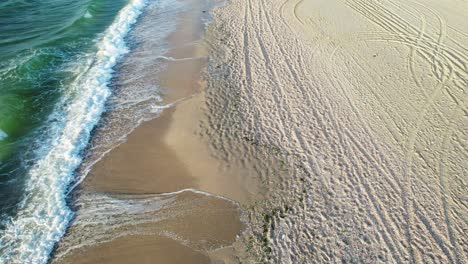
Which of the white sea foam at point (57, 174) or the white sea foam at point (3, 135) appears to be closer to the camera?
the white sea foam at point (57, 174)

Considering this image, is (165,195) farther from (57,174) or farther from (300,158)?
(300,158)

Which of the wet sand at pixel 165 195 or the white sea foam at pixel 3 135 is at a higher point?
the white sea foam at pixel 3 135

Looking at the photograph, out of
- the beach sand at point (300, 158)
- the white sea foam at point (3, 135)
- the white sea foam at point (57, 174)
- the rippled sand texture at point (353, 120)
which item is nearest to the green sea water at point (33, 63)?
the white sea foam at point (3, 135)

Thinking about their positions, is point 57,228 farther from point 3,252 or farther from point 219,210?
point 219,210

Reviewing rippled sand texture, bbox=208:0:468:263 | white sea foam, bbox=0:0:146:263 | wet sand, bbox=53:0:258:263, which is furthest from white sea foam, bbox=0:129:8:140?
rippled sand texture, bbox=208:0:468:263

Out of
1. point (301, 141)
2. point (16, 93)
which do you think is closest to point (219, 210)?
point (301, 141)

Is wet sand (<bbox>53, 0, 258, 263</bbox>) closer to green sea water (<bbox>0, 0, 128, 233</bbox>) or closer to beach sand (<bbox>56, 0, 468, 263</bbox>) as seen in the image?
beach sand (<bbox>56, 0, 468, 263</bbox>)

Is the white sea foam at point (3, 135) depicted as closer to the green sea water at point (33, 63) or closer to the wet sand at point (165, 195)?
the green sea water at point (33, 63)
